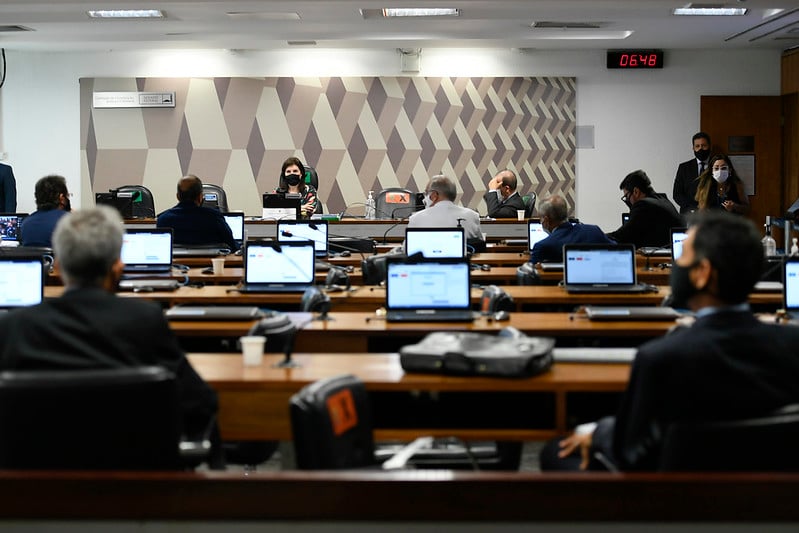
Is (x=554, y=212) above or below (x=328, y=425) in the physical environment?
above

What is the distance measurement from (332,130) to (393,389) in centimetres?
1025

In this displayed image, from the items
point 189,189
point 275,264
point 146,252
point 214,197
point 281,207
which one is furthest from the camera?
point 214,197

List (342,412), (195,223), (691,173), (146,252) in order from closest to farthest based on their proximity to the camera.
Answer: (342,412) < (146,252) < (195,223) < (691,173)

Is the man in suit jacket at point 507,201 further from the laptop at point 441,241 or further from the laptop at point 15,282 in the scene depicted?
the laptop at point 15,282

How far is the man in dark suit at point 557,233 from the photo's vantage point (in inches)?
264

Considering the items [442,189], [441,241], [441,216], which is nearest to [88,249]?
[441,241]

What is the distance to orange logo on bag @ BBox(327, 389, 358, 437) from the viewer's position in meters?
2.53

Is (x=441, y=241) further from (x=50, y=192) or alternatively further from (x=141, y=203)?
(x=141, y=203)

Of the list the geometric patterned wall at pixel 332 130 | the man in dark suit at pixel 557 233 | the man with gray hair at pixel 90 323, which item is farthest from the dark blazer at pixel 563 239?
the geometric patterned wall at pixel 332 130

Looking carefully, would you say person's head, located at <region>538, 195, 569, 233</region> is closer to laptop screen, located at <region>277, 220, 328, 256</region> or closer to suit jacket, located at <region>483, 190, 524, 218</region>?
laptop screen, located at <region>277, 220, 328, 256</region>

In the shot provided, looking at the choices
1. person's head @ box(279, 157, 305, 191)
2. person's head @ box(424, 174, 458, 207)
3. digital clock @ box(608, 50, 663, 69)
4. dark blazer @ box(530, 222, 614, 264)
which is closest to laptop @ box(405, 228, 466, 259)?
dark blazer @ box(530, 222, 614, 264)

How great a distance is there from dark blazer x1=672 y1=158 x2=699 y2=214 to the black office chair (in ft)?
35.7

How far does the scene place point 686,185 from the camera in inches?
495

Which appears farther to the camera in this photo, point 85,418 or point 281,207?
point 281,207
